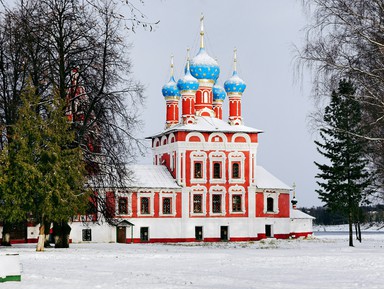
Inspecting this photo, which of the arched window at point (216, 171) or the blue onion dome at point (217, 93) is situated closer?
the arched window at point (216, 171)

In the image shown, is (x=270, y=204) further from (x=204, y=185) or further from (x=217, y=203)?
(x=204, y=185)

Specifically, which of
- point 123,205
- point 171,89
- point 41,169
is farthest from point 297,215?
point 41,169

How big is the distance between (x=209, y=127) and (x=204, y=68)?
5617 millimetres

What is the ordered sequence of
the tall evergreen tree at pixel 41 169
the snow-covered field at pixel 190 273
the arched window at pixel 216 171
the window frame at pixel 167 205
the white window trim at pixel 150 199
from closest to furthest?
the snow-covered field at pixel 190 273 < the tall evergreen tree at pixel 41 169 < the white window trim at pixel 150 199 < the window frame at pixel 167 205 < the arched window at pixel 216 171

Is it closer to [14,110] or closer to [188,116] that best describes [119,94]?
[14,110]

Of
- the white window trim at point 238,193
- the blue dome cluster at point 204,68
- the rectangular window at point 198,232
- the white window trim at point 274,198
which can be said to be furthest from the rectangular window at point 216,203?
the blue dome cluster at point 204,68

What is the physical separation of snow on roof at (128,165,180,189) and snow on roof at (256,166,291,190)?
23.9 feet

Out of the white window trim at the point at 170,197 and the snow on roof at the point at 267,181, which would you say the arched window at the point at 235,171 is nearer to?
the snow on roof at the point at 267,181

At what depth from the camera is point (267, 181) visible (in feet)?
206

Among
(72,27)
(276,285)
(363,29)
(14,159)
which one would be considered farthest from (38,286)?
(72,27)

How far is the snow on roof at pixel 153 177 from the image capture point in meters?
58.4

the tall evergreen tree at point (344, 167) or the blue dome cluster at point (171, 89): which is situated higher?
the blue dome cluster at point (171, 89)

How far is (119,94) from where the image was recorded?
34.5m

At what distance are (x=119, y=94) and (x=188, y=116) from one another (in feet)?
86.6
